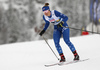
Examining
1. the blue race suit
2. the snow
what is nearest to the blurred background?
the snow

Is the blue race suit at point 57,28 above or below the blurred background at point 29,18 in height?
above

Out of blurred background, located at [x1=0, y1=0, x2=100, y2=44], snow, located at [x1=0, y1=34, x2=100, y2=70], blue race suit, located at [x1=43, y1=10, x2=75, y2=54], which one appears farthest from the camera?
blurred background, located at [x1=0, y1=0, x2=100, y2=44]

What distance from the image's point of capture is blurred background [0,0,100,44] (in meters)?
30.3

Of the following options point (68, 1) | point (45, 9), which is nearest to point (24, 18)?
point (68, 1)

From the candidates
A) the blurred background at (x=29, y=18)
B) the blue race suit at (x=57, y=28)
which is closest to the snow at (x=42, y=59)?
the blue race suit at (x=57, y=28)

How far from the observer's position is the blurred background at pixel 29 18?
30.3 meters

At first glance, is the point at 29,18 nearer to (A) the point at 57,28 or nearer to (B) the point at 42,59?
(B) the point at 42,59

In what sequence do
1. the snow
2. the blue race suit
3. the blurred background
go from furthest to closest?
the blurred background → the blue race suit → the snow

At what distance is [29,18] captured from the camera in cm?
3825

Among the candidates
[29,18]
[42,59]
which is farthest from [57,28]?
[29,18]

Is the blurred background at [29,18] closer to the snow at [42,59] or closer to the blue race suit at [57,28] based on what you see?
the snow at [42,59]

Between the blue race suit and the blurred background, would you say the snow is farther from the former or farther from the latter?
the blurred background

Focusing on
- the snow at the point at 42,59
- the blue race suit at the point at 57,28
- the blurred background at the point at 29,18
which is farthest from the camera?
the blurred background at the point at 29,18

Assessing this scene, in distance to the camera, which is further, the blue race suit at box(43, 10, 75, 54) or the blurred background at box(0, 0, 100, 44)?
the blurred background at box(0, 0, 100, 44)
